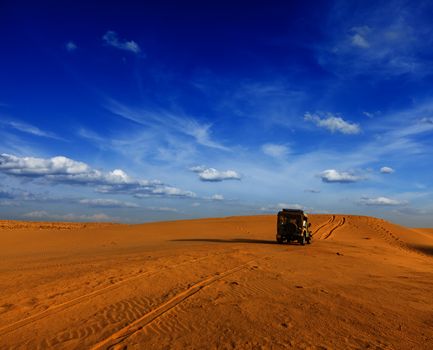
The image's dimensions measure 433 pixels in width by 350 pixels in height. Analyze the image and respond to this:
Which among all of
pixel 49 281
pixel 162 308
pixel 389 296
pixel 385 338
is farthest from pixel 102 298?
pixel 389 296

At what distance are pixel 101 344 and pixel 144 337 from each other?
0.74 metres

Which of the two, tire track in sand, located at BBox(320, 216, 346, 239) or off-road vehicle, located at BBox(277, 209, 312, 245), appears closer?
off-road vehicle, located at BBox(277, 209, 312, 245)

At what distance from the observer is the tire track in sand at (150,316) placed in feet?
20.4

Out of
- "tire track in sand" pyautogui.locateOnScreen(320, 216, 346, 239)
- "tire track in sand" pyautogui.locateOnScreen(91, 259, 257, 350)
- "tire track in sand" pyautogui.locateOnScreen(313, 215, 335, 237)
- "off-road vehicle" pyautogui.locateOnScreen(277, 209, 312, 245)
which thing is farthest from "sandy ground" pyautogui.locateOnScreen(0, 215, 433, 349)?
"tire track in sand" pyautogui.locateOnScreen(313, 215, 335, 237)

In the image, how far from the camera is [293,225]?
24.9m

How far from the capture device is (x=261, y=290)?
33.8ft

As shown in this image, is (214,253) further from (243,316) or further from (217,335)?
(217,335)

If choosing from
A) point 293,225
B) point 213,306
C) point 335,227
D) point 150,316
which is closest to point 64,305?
point 150,316

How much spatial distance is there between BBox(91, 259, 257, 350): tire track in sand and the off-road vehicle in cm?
1379

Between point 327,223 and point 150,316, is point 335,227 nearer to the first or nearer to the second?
point 327,223

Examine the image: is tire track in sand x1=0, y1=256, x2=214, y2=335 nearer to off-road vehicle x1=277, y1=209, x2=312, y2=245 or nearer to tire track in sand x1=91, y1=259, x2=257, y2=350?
tire track in sand x1=91, y1=259, x2=257, y2=350

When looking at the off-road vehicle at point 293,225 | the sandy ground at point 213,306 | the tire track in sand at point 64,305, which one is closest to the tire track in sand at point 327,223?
the off-road vehicle at point 293,225

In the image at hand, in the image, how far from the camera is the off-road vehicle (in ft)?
80.9

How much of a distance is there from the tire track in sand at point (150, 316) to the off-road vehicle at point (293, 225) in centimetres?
1379
